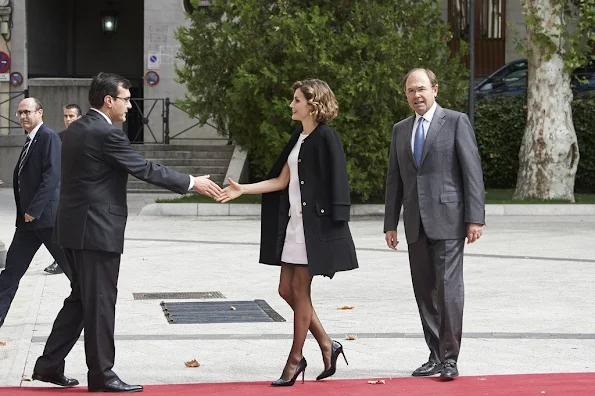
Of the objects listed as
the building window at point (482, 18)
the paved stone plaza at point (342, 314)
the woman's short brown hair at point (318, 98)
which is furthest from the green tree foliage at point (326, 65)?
the building window at point (482, 18)

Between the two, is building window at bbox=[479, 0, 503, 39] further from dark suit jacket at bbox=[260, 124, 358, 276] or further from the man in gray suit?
dark suit jacket at bbox=[260, 124, 358, 276]

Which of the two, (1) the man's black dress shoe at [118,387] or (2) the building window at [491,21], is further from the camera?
(2) the building window at [491,21]

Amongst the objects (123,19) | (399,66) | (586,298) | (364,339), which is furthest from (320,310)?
(123,19)

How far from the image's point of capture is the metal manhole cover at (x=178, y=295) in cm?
1071

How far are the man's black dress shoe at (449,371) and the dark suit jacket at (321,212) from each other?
2.55 ft

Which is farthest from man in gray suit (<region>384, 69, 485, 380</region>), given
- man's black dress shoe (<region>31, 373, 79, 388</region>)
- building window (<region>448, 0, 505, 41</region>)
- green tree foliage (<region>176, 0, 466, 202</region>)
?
building window (<region>448, 0, 505, 41</region>)

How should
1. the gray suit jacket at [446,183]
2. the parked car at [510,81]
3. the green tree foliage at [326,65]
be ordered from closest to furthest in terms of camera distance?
the gray suit jacket at [446,183]
the green tree foliage at [326,65]
the parked car at [510,81]

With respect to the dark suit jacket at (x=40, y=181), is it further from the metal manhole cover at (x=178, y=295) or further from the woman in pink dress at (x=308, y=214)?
the woman in pink dress at (x=308, y=214)

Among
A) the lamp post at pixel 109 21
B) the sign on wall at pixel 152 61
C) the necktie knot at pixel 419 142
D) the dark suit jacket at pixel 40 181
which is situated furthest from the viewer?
the lamp post at pixel 109 21

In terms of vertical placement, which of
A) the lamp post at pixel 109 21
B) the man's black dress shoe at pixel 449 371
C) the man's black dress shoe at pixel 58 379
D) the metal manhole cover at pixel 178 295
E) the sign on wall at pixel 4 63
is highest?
the lamp post at pixel 109 21

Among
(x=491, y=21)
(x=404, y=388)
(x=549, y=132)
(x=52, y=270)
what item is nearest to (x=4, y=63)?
(x=491, y=21)

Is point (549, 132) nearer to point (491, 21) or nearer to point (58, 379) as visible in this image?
point (491, 21)

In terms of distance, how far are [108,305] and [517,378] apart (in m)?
2.34

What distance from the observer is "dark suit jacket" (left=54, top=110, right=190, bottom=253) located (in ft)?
22.0
